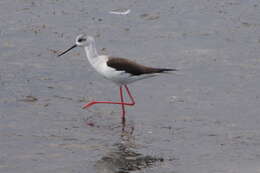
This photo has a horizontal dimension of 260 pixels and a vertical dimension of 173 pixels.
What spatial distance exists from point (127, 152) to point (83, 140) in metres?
0.74

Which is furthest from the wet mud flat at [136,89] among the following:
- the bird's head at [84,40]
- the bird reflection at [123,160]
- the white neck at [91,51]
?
the bird's head at [84,40]

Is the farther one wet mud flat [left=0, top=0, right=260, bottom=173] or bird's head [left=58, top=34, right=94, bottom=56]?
bird's head [left=58, top=34, right=94, bottom=56]

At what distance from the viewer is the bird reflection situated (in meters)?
8.23

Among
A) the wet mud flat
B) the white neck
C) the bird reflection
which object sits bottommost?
the wet mud flat

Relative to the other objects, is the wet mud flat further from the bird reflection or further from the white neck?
the white neck

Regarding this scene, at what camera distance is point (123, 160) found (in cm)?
849

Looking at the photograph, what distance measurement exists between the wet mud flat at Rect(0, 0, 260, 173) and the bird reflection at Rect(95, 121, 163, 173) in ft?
0.04

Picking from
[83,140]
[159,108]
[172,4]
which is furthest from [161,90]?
[172,4]

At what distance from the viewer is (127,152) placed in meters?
8.77

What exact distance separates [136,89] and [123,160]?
307cm

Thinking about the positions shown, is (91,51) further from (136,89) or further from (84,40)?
(136,89)

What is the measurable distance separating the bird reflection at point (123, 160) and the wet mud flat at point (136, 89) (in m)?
0.01

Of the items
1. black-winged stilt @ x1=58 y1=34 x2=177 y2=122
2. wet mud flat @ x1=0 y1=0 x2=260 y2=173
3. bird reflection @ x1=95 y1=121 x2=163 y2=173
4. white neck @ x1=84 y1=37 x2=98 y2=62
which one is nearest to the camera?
bird reflection @ x1=95 y1=121 x2=163 y2=173

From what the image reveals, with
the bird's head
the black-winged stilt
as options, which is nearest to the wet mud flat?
the black-winged stilt
